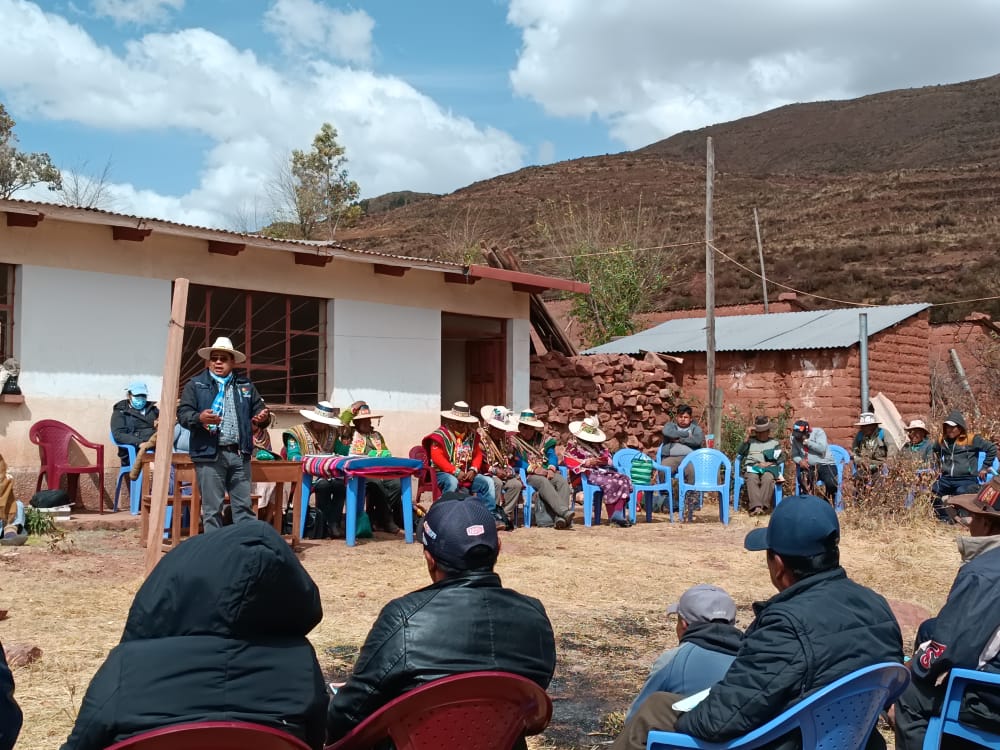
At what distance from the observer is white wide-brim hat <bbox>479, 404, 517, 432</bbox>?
10969 millimetres

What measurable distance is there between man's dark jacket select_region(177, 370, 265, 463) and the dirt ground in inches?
41.9

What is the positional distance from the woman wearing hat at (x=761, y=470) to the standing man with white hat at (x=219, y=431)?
7130mm

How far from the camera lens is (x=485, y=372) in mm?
15336

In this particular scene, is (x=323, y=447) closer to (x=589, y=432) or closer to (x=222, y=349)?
(x=222, y=349)

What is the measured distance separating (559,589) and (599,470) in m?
4.08

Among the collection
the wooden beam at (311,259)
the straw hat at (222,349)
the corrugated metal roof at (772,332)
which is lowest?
the straw hat at (222,349)

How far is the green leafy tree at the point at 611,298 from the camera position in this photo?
2492 cm

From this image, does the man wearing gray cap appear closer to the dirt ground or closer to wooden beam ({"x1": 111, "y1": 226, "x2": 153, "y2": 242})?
the dirt ground

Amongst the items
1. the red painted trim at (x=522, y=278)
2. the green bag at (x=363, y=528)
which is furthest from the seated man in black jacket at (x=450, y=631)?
the red painted trim at (x=522, y=278)

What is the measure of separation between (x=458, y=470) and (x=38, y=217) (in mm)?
4729

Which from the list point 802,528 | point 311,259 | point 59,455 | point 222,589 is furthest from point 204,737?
point 311,259

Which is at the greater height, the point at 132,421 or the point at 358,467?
the point at 132,421

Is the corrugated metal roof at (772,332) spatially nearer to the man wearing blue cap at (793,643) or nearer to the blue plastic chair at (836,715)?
the man wearing blue cap at (793,643)

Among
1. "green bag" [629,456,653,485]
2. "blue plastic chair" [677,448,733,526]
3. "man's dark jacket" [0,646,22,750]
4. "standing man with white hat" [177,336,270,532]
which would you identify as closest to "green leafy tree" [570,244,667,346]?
"blue plastic chair" [677,448,733,526]
